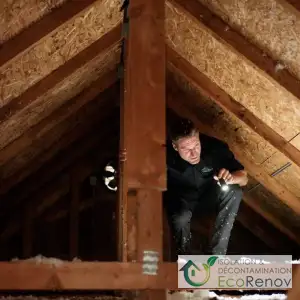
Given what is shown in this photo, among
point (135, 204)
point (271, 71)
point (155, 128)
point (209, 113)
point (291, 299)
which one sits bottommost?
point (291, 299)

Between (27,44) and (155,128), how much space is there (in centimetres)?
72


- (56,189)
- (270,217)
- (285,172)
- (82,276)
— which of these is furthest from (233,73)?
(56,189)

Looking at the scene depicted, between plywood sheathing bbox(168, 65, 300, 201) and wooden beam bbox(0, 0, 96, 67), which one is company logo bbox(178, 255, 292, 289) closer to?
plywood sheathing bbox(168, 65, 300, 201)

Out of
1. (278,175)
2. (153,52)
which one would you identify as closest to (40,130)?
(153,52)

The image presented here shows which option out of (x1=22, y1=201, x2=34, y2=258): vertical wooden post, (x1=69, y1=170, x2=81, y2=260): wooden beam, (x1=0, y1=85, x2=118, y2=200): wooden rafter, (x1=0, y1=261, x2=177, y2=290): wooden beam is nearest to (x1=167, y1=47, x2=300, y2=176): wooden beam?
(x1=0, y1=85, x2=118, y2=200): wooden rafter

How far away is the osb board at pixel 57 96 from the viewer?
3.21 meters

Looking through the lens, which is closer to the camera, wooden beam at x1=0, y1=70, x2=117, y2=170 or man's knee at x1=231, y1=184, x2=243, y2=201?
man's knee at x1=231, y1=184, x2=243, y2=201

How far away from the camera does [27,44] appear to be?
2457 mm

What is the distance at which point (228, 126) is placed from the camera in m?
3.58

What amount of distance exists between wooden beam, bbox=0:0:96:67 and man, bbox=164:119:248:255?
85 centimetres

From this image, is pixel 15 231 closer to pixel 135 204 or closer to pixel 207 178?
pixel 207 178

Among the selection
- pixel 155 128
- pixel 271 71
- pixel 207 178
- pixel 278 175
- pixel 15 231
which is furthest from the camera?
pixel 15 231

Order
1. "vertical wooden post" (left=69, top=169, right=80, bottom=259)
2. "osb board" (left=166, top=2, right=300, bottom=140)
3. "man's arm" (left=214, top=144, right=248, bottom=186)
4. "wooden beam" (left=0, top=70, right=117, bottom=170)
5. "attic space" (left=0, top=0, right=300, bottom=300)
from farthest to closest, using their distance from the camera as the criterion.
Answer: "vertical wooden post" (left=69, top=169, right=80, bottom=259) → "wooden beam" (left=0, top=70, right=117, bottom=170) → "man's arm" (left=214, top=144, right=248, bottom=186) → "osb board" (left=166, top=2, right=300, bottom=140) → "attic space" (left=0, top=0, right=300, bottom=300)

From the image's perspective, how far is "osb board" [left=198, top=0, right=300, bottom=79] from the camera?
2.39 m
